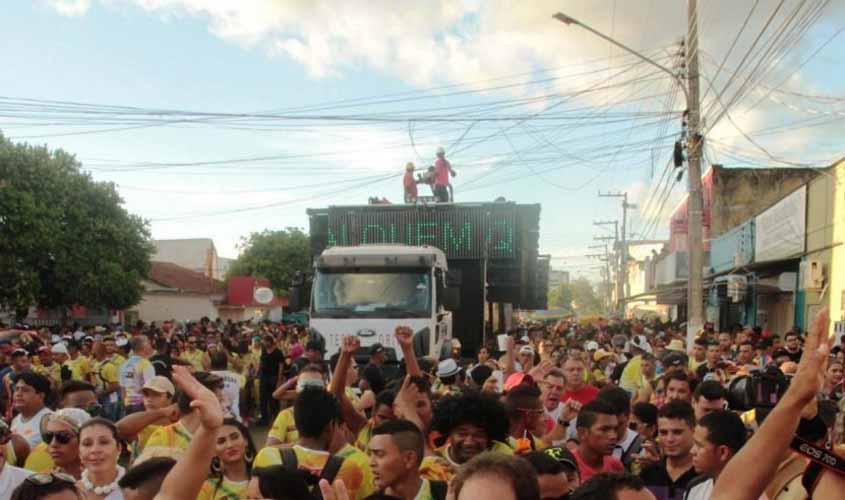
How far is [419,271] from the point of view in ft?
42.0

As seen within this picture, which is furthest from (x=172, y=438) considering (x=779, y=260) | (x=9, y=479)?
(x=779, y=260)

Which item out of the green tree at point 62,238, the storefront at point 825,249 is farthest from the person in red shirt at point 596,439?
the green tree at point 62,238

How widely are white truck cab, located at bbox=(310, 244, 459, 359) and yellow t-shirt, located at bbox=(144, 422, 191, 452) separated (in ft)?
23.9

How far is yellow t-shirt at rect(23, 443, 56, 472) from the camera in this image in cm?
506

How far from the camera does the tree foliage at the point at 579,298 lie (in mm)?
127231

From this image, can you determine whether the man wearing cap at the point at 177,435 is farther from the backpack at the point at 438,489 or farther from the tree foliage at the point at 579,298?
the tree foliage at the point at 579,298

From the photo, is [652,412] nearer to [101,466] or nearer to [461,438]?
[461,438]

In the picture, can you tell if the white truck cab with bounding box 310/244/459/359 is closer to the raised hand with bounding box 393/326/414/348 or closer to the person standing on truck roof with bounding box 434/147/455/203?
the person standing on truck roof with bounding box 434/147/455/203

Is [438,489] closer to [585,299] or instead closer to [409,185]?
[409,185]

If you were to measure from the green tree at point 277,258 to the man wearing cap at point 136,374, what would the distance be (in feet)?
163

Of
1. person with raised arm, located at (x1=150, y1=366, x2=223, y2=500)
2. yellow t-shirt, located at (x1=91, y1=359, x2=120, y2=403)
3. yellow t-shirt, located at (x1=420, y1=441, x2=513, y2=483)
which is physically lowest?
yellow t-shirt, located at (x1=91, y1=359, x2=120, y2=403)

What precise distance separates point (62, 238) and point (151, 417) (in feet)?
89.4

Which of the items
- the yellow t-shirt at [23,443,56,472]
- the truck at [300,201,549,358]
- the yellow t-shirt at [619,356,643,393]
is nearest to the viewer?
the yellow t-shirt at [23,443,56,472]

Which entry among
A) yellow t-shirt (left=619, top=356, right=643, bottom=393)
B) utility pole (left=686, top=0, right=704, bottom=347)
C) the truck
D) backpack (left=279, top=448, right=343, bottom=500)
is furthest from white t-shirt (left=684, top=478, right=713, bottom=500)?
utility pole (left=686, top=0, right=704, bottom=347)
